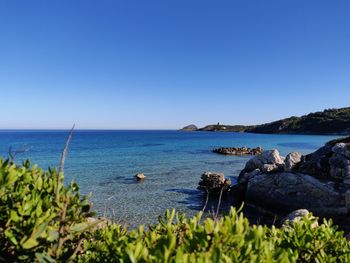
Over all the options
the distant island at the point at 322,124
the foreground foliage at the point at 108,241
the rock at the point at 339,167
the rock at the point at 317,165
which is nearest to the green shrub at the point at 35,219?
the foreground foliage at the point at 108,241

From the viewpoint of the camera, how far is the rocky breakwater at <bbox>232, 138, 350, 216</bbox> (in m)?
20.5

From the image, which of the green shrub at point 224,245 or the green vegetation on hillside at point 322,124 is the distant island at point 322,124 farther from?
the green shrub at point 224,245

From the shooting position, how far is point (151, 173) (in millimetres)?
40219

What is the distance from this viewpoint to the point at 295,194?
21906 millimetres

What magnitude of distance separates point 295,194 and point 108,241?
2063cm

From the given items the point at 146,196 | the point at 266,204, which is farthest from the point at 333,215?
the point at 146,196

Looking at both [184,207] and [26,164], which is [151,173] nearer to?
[184,207]

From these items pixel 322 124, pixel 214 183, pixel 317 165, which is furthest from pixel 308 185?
pixel 322 124

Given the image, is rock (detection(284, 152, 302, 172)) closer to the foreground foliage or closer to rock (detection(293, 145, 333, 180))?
rock (detection(293, 145, 333, 180))

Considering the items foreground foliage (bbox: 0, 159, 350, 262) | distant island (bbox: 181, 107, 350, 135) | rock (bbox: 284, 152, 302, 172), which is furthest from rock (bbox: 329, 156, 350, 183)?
distant island (bbox: 181, 107, 350, 135)

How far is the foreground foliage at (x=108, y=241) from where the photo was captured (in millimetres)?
2846

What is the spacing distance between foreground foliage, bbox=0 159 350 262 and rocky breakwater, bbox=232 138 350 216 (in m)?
18.1

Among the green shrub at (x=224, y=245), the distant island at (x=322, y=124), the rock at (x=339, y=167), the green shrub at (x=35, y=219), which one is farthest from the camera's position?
the distant island at (x=322, y=124)

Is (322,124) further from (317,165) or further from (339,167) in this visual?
(339,167)
